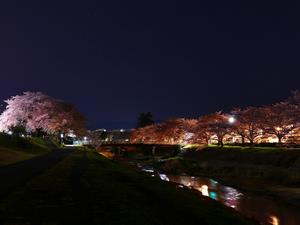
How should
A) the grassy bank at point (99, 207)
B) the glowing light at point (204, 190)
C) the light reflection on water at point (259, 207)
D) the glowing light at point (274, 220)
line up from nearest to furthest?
1. the grassy bank at point (99, 207)
2. the glowing light at point (274, 220)
3. the light reflection on water at point (259, 207)
4. the glowing light at point (204, 190)

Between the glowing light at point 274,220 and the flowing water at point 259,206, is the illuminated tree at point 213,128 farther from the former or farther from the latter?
the glowing light at point 274,220

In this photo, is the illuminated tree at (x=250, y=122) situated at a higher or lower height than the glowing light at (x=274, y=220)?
higher

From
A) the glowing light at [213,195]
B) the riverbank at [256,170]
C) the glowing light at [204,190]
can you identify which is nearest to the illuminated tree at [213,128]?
the riverbank at [256,170]

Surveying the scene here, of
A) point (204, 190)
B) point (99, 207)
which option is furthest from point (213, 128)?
point (99, 207)

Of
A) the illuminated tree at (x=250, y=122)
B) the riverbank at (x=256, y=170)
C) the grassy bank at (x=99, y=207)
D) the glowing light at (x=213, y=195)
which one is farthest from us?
the illuminated tree at (x=250, y=122)

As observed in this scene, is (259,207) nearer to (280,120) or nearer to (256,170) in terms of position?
(256,170)

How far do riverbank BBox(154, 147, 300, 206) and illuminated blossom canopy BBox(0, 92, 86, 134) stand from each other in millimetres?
37840

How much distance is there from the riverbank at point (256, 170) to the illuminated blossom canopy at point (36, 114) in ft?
124

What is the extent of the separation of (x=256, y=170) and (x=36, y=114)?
58.4 m

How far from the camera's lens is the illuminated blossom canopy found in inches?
3489

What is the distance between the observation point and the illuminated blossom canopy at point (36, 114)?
88.6 m

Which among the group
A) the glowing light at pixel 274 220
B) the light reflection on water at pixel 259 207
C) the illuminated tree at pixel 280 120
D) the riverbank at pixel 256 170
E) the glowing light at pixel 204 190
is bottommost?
the glowing light at pixel 274 220

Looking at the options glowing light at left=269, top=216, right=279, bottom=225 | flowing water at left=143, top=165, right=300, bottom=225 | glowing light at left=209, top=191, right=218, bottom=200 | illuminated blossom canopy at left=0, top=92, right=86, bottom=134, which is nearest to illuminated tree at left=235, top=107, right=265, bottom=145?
flowing water at left=143, top=165, right=300, bottom=225

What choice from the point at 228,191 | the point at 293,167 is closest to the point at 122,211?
the point at 228,191
